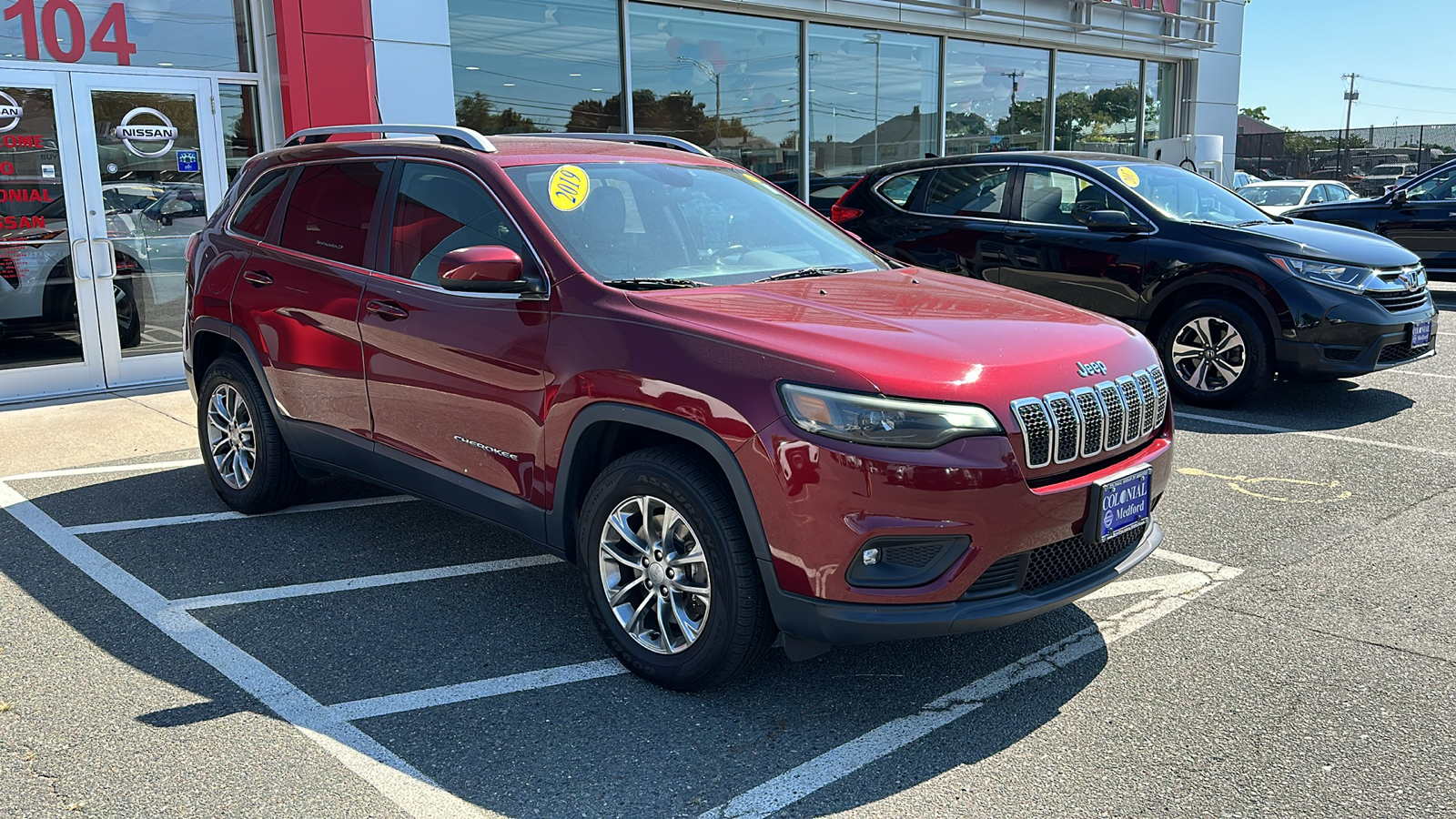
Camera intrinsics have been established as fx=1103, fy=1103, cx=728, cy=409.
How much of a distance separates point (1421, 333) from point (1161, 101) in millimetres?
12738

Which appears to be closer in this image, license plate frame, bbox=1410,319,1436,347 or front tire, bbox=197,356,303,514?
front tire, bbox=197,356,303,514

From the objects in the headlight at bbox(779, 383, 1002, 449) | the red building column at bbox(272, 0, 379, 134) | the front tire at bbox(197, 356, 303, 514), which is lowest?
the front tire at bbox(197, 356, 303, 514)

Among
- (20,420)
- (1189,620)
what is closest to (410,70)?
(20,420)

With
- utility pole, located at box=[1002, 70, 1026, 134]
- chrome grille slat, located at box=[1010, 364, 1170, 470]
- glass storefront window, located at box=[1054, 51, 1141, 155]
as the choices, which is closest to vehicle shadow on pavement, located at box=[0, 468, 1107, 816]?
chrome grille slat, located at box=[1010, 364, 1170, 470]

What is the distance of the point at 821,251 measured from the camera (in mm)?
4539

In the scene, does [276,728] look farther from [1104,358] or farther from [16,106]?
[16,106]

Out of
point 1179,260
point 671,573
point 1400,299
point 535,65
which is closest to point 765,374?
point 671,573

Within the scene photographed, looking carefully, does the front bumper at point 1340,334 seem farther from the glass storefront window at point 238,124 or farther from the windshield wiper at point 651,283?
the glass storefront window at point 238,124

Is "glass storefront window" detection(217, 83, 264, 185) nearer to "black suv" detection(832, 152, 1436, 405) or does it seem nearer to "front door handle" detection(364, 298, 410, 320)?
"black suv" detection(832, 152, 1436, 405)

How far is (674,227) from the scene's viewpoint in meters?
4.18

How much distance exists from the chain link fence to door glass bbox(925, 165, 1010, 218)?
25.4 m

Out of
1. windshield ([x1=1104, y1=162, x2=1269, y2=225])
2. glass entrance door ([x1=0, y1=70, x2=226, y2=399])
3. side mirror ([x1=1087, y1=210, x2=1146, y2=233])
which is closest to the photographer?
side mirror ([x1=1087, y1=210, x2=1146, y2=233])

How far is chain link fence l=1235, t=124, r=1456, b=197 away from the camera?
30.3 m

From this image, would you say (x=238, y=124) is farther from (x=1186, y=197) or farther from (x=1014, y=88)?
(x=1014, y=88)
